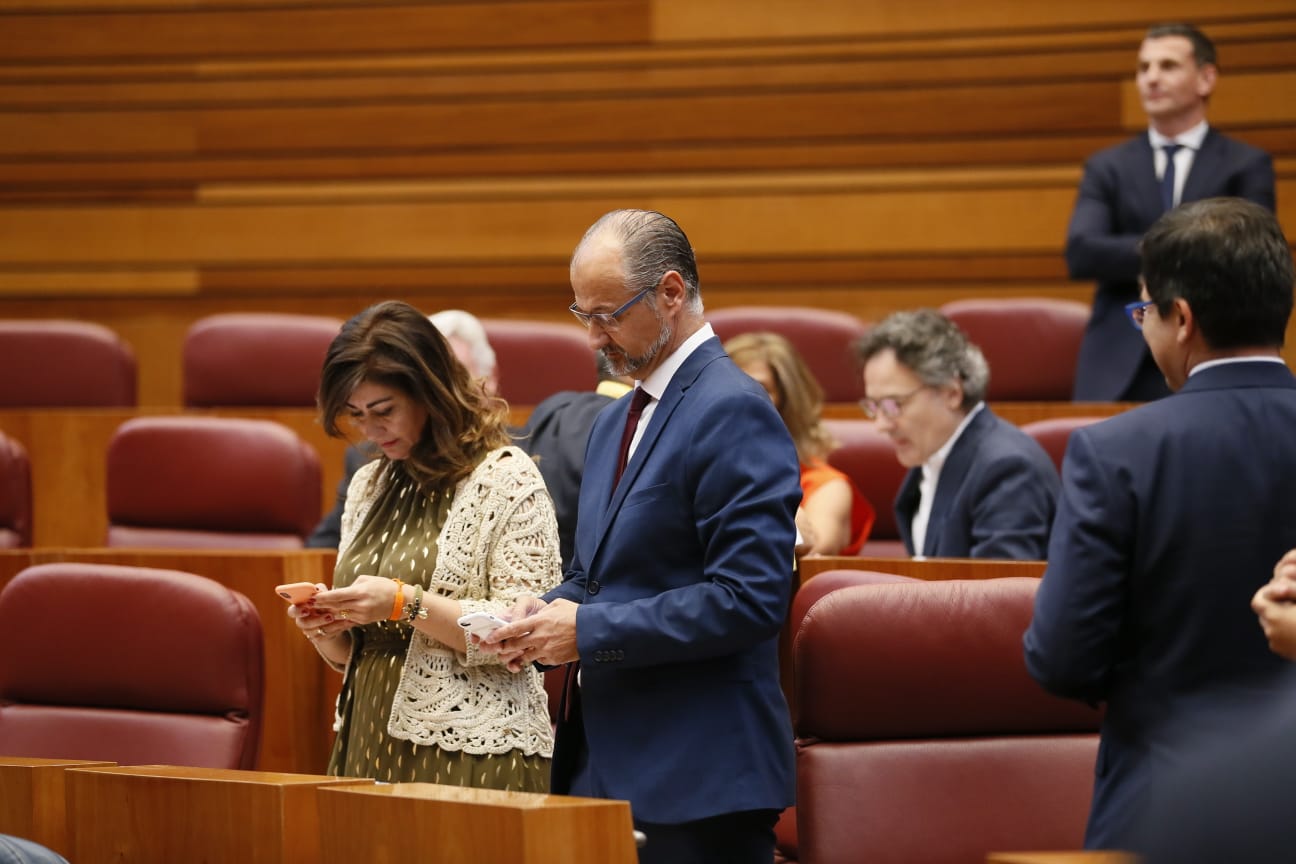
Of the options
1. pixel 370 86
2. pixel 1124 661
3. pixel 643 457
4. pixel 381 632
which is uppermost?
pixel 370 86

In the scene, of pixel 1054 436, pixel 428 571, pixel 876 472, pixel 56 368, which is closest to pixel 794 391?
pixel 876 472

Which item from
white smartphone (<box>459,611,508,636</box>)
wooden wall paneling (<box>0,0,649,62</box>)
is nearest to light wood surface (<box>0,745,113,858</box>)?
white smartphone (<box>459,611,508,636</box>)

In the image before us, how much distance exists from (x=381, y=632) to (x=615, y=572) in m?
0.37

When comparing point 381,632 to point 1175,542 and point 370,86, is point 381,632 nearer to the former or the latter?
point 1175,542

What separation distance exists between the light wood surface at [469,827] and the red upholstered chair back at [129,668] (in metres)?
0.47

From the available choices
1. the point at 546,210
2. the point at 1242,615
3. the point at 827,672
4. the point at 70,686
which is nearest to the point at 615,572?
the point at 827,672

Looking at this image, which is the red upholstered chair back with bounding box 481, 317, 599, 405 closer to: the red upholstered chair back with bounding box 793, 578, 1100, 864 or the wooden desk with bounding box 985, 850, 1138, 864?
the red upholstered chair back with bounding box 793, 578, 1100, 864

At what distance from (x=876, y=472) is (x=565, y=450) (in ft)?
2.69

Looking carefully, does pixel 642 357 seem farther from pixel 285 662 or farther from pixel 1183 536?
pixel 285 662

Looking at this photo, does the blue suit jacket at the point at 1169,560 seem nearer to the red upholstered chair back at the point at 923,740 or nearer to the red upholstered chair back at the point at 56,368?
the red upholstered chair back at the point at 923,740

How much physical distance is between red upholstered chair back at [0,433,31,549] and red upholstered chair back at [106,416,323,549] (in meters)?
0.15

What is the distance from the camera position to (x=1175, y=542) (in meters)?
1.07

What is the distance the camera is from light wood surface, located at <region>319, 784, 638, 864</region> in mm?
A: 1094

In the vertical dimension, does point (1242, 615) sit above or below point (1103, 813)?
above
